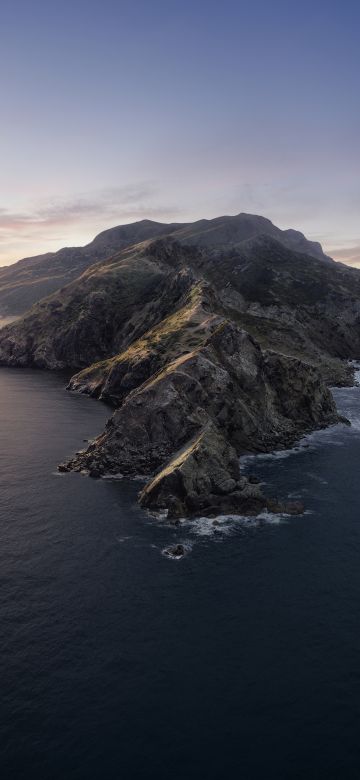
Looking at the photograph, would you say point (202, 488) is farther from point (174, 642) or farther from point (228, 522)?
point (174, 642)

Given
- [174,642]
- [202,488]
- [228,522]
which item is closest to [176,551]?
[228,522]

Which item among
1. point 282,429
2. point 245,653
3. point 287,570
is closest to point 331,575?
point 287,570

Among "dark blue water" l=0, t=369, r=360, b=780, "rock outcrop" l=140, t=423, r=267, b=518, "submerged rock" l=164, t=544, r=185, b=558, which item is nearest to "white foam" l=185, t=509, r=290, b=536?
"dark blue water" l=0, t=369, r=360, b=780

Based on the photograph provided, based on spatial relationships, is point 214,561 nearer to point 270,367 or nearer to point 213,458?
point 213,458

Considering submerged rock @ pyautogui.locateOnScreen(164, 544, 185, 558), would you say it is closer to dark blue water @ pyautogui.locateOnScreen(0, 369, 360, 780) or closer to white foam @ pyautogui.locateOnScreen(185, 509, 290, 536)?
dark blue water @ pyautogui.locateOnScreen(0, 369, 360, 780)

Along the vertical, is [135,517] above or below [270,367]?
below

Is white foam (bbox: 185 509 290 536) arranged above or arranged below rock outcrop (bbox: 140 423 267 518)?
below

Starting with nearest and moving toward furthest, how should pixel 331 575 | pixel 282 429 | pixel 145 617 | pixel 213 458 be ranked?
pixel 145 617, pixel 331 575, pixel 213 458, pixel 282 429

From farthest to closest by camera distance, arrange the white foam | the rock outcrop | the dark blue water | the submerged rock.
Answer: the rock outcrop → the white foam → the submerged rock → the dark blue water
